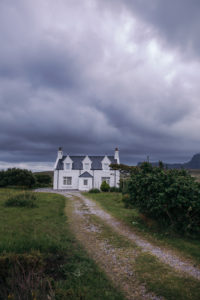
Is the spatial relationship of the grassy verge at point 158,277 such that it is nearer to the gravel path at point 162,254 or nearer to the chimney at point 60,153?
the gravel path at point 162,254

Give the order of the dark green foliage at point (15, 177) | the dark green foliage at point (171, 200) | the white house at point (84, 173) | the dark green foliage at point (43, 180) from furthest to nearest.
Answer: the dark green foliage at point (43, 180) < the white house at point (84, 173) < the dark green foliage at point (15, 177) < the dark green foliage at point (171, 200)

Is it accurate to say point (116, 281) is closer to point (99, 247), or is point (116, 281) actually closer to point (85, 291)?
point (85, 291)

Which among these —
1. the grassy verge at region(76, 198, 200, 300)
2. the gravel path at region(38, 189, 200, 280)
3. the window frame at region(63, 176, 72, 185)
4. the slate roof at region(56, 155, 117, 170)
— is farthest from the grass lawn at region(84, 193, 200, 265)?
the window frame at region(63, 176, 72, 185)

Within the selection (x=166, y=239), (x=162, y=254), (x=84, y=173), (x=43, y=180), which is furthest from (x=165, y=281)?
(x=43, y=180)

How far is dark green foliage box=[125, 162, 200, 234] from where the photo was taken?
8.27 metres

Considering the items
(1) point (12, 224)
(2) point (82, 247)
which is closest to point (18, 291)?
(2) point (82, 247)

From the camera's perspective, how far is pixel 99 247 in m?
6.85

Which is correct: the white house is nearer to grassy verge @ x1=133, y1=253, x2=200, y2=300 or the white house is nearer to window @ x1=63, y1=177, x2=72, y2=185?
window @ x1=63, y1=177, x2=72, y2=185

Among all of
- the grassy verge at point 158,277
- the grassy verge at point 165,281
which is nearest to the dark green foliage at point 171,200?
the grassy verge at point 158,277

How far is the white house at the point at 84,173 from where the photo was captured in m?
36.7

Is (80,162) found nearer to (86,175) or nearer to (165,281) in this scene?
(86,175)

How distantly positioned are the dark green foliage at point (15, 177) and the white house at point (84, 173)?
16.7 ft

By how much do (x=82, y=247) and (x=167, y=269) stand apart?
2895mm

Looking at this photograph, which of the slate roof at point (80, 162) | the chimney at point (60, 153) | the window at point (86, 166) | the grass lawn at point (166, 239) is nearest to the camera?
the grass lawn at point (166, 239)
